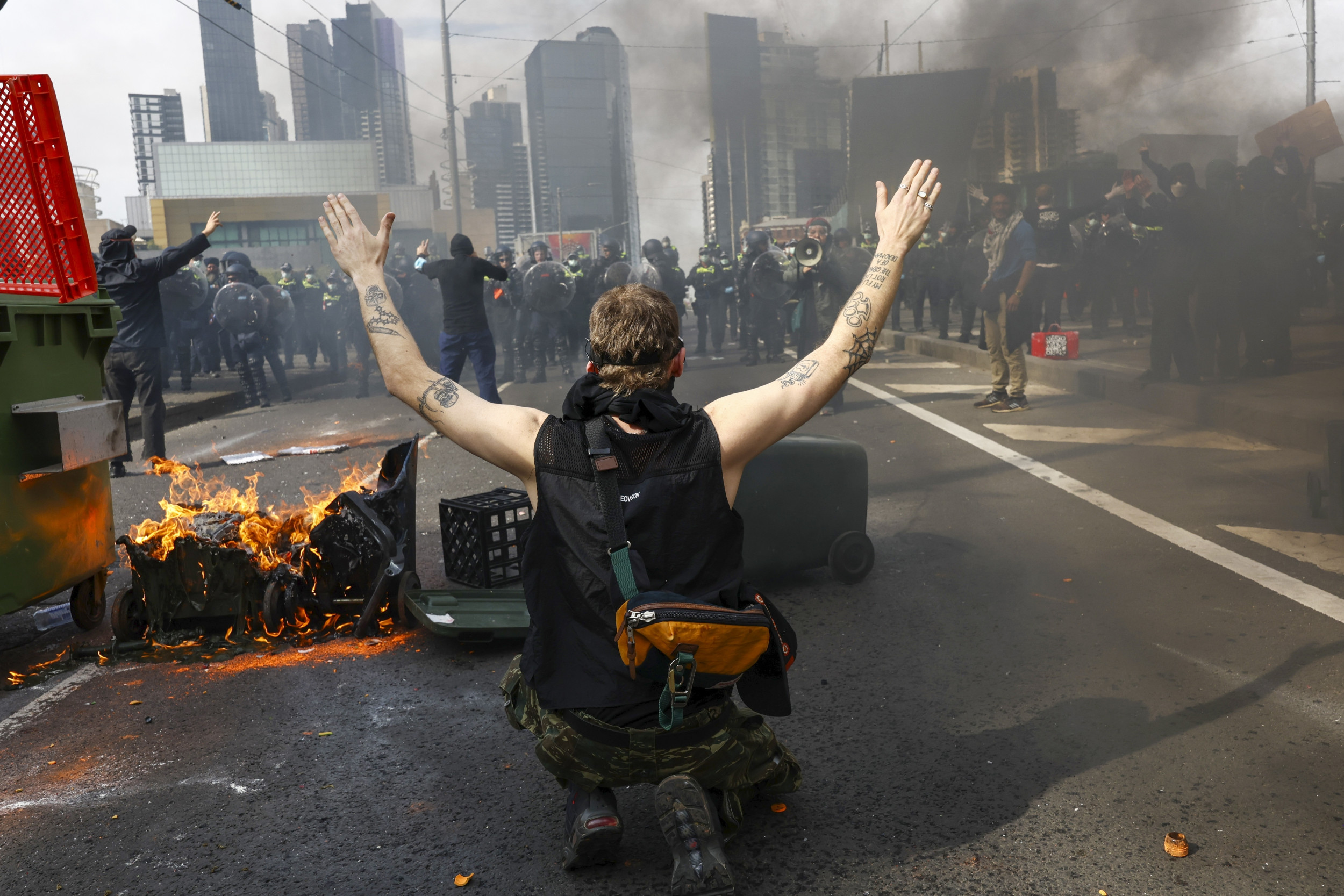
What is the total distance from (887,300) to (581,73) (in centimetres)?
6962

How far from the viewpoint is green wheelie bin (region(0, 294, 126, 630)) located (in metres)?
4.16

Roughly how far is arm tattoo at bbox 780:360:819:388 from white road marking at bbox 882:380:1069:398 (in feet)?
30.4

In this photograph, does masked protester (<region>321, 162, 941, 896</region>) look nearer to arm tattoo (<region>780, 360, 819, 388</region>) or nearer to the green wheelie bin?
arm tattoo (<region>780, 360, 819, 388</region>)

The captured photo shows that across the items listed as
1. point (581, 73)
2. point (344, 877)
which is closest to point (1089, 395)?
point (344, 877)

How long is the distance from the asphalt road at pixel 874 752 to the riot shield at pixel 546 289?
409 inches

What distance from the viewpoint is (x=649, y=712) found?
2467 mm

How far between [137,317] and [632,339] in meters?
7.87

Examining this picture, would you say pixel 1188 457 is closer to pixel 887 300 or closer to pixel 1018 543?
pixel 1018 543

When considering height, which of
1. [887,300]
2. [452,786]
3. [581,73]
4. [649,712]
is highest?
[581,73]

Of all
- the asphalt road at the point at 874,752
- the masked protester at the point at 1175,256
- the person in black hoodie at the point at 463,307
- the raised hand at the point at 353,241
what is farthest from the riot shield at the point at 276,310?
the raised hand at the point at 353,241

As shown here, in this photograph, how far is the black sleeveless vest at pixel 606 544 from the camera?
94.5 inches

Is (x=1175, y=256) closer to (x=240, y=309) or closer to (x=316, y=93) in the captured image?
(x=240, y=309)

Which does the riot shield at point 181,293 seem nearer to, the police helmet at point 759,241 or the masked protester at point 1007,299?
the police helmet at point 759,241

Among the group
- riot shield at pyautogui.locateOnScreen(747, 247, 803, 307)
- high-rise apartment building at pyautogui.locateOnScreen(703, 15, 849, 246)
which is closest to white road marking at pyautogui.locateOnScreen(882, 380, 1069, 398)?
riot shield at pyautogui.locateOnScreen(747, 247, 803, 307)
